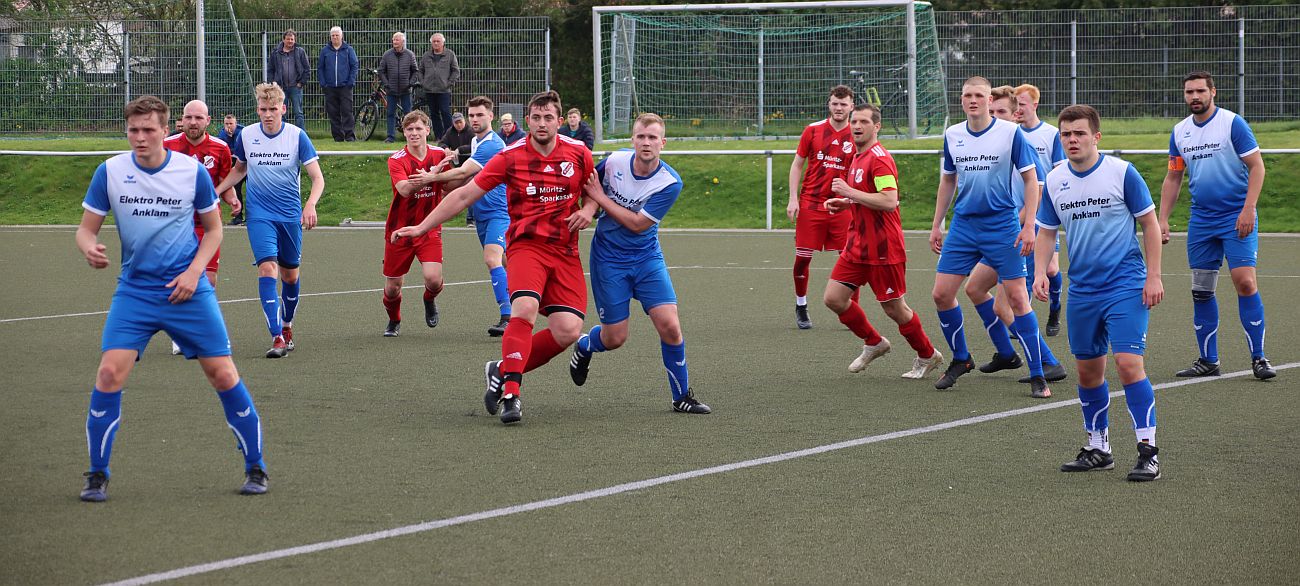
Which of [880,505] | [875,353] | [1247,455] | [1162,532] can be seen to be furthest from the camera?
[875,353]

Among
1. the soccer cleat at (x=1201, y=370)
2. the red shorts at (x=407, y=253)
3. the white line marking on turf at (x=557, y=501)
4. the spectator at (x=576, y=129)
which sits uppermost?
the spectator at (x=576, y=129)

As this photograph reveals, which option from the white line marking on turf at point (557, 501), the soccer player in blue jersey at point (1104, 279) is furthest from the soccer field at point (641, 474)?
the soccer player in blue jersey at point (1104, 279)

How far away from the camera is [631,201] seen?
7977 millimetres

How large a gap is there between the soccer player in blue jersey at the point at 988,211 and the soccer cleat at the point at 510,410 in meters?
2.75

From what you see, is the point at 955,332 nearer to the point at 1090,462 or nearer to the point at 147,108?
the point at 1090,462

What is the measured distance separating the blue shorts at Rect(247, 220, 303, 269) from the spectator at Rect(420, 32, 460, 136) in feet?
46.2

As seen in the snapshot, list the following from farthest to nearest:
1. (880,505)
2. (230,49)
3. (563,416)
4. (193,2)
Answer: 1. (193,2)
2. (230,49)
3. (563,416)
4. (880,505)

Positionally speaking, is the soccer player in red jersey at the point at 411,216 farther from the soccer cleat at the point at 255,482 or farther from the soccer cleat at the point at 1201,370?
the soccer cleat at the point at 1201,370

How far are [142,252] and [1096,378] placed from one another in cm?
424

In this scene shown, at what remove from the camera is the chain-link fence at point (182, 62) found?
27.1 m

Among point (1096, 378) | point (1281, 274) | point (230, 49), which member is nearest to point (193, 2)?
point (230, 49)

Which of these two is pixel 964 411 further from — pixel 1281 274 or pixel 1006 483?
pixel 1281 274

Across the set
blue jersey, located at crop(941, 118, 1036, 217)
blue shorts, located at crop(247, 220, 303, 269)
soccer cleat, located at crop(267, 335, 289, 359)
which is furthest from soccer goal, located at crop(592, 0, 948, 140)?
blue jersey, located at crop(941, 118, 1036, 217)

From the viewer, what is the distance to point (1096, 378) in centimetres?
646
